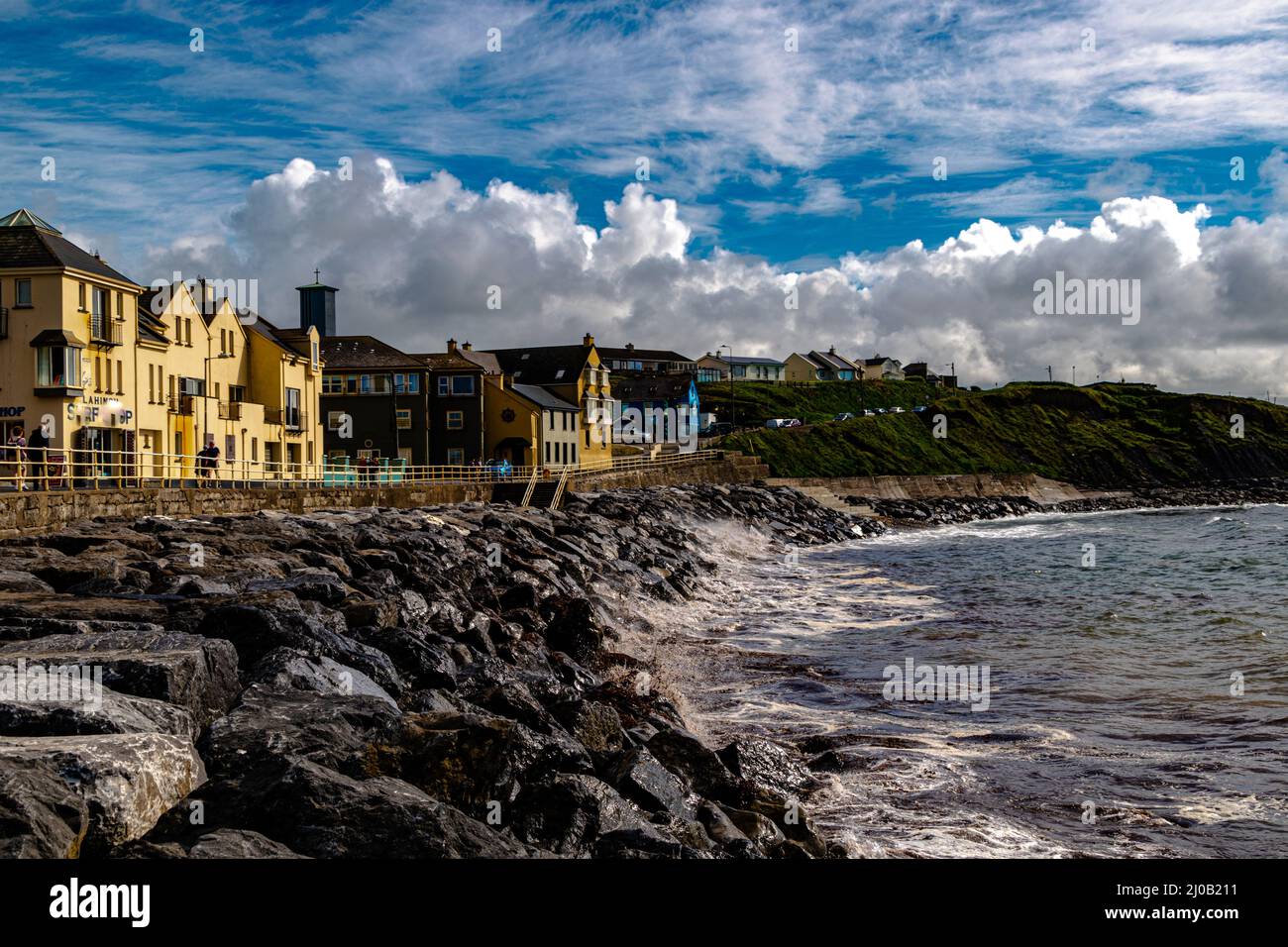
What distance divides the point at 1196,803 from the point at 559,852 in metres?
7.21

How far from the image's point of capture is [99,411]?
124ft

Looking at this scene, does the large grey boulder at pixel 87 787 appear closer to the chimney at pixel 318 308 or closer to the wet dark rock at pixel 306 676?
the wet dark rock at pixel 306 676

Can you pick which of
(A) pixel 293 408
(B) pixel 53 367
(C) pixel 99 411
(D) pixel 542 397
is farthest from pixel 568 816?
(D) pixel 542 397

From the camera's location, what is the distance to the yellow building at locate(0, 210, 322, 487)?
35.5 m

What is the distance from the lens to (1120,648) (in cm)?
1998

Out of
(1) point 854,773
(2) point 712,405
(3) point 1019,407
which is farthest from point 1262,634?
(3) point 1019,407

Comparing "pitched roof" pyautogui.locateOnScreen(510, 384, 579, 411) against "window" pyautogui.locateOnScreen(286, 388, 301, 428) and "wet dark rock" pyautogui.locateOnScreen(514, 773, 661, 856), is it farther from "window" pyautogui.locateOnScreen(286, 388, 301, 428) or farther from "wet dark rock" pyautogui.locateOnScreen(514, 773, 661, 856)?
"wet dark rock" pyautogui.locateOnScreen(514, 773, 661, 856)

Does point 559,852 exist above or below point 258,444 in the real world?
below

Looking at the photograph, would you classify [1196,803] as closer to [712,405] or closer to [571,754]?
[571,754]

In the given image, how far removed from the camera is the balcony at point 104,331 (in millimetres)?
37344

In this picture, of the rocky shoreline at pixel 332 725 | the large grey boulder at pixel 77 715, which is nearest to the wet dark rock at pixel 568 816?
the rocky shoreline at pixel 332 725

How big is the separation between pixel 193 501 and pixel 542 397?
4359cm

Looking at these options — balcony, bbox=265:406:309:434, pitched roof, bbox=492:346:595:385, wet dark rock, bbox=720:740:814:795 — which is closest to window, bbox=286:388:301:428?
balcony, bbox=265:406:309:434

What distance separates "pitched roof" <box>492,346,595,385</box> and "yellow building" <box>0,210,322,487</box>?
23790mm
